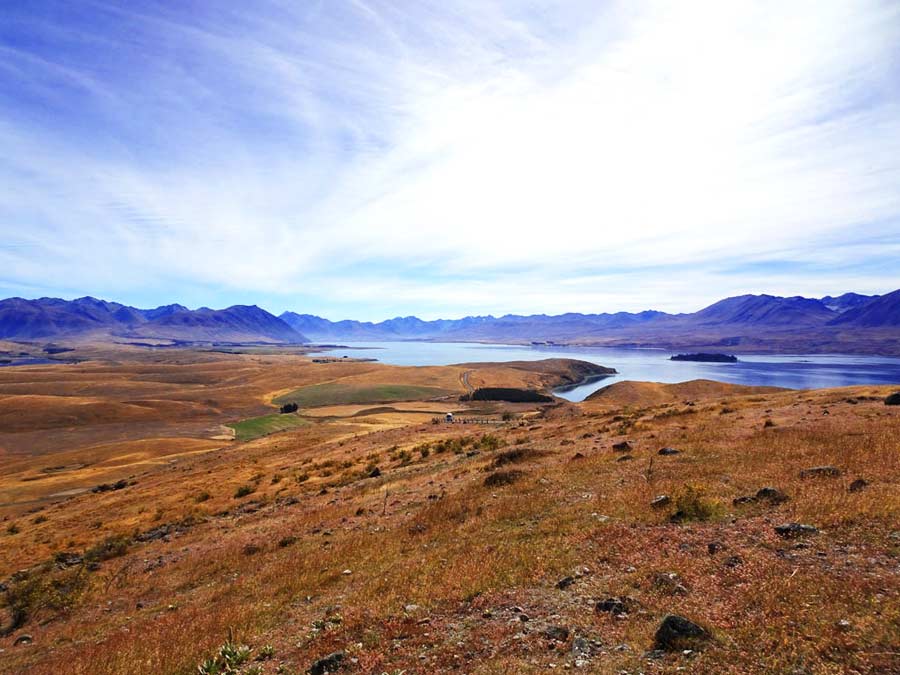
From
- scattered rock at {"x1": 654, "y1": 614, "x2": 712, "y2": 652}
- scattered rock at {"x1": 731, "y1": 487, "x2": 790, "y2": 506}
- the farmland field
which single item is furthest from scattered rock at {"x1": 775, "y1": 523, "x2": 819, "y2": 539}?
the farmland field

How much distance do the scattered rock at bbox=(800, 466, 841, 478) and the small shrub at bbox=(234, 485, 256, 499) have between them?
25.5m

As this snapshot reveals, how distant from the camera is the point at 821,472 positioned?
475 inches

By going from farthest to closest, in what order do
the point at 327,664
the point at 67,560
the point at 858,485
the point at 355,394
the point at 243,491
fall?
the point at 355,394
the point at 243,491
the point at 67,560
the point at 858,485
the point at 327,664

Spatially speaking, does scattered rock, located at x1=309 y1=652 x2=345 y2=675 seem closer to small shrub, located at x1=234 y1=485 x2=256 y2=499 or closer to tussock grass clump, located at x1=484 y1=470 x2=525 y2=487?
tussock grass clump, located at x1=484 y1=470 x2=525 y2=487

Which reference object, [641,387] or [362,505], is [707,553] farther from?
[641,387]

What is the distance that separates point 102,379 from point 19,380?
2634 cm

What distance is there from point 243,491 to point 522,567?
2186 cm

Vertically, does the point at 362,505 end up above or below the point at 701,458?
below

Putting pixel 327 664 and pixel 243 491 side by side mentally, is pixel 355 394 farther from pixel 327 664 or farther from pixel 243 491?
pixel 327 664

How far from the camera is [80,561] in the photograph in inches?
694

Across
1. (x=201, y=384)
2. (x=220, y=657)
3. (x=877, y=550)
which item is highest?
(x=877, y=550)

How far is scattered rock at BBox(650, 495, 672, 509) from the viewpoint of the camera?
11500mm

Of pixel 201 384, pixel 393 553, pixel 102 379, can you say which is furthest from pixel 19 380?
pixel 393 553

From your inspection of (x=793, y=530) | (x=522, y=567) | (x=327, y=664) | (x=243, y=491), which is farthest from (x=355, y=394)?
(x=793, y=530)
